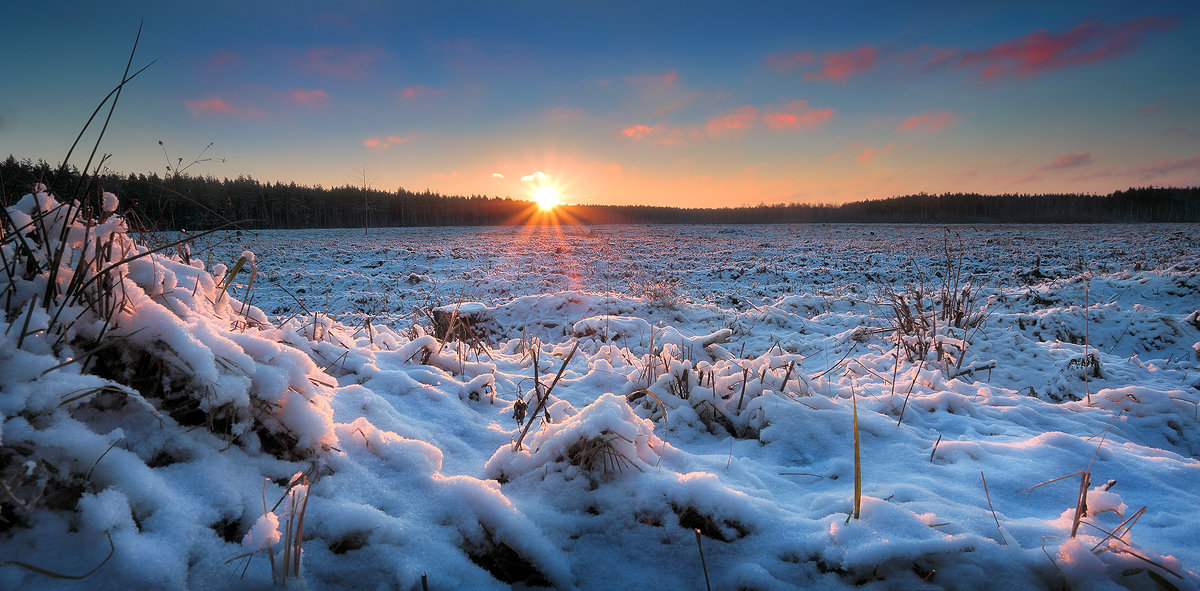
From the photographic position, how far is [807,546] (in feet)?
4.22

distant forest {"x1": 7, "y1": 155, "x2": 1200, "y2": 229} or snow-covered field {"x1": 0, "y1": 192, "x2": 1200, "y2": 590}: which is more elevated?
distant forest {"x1": 7, "y1": 155, "x2": 1200, "y2": 229}

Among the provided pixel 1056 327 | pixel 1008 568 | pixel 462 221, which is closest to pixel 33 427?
pixel 1008 568

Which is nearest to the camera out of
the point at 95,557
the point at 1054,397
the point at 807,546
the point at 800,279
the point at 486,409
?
the point at 95,557

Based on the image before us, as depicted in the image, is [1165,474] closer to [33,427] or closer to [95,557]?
[95,557]

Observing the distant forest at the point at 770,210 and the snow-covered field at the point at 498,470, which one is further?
the distant forest at the point at 770,210

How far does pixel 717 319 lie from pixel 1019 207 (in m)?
68.6

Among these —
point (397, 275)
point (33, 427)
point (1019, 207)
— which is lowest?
point (397, 275)

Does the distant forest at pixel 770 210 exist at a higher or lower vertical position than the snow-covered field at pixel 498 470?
higher

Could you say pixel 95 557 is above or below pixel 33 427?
below

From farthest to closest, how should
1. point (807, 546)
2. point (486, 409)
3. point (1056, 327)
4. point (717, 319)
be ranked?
point (717, 319) → point (1056, 327) → point (486, 409) → point (807, 546)

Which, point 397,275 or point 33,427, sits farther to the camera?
Result: point 397,275

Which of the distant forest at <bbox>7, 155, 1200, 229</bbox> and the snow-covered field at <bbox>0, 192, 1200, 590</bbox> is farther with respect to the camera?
the distant forest at <bbox>7, 155, 1200, 229</bbox>

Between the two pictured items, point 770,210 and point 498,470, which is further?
point 770,210

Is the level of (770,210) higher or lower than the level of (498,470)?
higher
